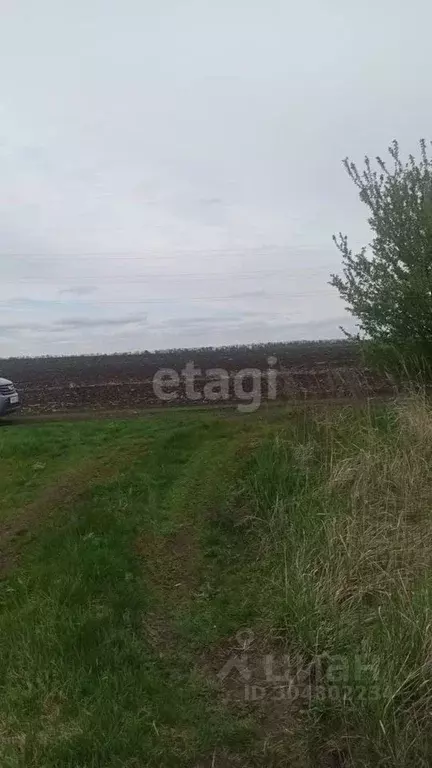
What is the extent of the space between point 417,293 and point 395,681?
237 inches

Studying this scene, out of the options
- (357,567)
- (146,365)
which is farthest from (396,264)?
(146,365)

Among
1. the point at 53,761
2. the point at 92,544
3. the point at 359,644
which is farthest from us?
the point at 92,544

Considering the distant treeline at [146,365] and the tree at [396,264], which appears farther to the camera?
the distant treeline at [146,365]

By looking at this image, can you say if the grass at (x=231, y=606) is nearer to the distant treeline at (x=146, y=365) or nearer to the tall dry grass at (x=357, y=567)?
the tall dry grass at (x=357, y=567)

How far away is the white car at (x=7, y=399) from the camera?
14.0 m

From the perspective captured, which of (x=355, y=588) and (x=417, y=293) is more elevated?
(x=417, y=293)

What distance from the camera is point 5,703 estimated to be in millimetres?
4086

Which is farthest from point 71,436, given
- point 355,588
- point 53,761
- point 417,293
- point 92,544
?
point 53,761

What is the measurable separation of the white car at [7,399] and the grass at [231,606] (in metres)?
5.66

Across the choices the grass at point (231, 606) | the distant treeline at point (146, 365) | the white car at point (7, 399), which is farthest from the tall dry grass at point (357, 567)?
the white car at point (7, 399)

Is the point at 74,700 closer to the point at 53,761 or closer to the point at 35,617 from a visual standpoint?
the point at 53,761

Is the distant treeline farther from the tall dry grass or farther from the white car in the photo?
the white car

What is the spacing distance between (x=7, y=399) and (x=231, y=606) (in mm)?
9959

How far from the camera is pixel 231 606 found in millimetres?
5316
